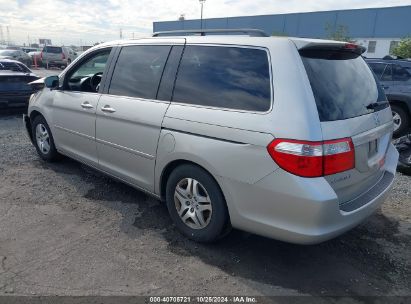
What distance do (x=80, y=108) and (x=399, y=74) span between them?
721 centimetres

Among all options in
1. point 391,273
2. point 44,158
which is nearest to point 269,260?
point 391,273

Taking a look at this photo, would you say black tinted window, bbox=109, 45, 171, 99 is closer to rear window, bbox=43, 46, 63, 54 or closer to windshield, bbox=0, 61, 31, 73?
windshield, bbox=0, 61, 31, 73

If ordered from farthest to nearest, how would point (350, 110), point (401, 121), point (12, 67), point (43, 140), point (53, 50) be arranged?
1. point (53, 50)
2. point (12, 67)
3. point (401, 121)
4. point (43, 140)
5. point (350, 110)

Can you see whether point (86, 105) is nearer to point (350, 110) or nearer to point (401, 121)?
point (350, 110)

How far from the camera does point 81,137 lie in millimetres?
4512

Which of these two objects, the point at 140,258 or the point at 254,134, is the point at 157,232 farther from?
the point at 254,134

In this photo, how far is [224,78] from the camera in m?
3.10

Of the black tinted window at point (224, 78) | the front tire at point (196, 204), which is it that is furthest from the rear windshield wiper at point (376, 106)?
the front tire at point (196, 204)

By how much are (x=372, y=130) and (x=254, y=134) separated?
1057mm

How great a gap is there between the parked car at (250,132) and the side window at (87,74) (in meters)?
0.49

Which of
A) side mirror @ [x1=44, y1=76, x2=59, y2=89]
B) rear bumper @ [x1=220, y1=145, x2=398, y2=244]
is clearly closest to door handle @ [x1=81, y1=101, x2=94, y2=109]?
side mirror @ [x1=44, y1=76, x2=59, y2=89]

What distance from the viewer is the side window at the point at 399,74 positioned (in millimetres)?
8320

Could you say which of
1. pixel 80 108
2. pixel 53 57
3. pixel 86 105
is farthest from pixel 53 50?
pixel 86 105

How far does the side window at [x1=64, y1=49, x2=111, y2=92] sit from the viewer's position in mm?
4543
